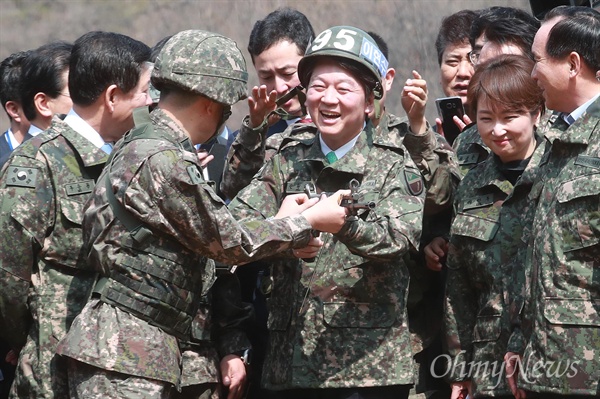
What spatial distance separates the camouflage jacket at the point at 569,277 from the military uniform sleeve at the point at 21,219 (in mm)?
2391

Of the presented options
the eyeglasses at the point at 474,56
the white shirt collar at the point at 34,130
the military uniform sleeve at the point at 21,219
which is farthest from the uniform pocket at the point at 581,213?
the white shirt collar at the point at 34,130

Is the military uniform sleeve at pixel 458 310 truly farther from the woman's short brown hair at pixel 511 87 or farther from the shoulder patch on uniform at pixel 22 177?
the shoulder patch on uniform at pixel 22 177

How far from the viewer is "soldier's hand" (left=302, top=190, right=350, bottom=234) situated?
188 inches

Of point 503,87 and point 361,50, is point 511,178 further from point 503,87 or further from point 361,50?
point 361,50

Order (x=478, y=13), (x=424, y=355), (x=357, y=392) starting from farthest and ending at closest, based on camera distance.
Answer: (x=478, y=13), (x=424, y=355), (x=357, y=392)

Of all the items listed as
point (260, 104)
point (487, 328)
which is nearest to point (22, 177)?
point (260, 104)

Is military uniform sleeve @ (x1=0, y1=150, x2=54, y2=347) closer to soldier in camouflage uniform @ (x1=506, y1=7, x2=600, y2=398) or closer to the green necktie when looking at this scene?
the green necktie

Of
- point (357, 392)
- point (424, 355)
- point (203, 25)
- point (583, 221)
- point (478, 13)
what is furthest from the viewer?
point (203, 25)

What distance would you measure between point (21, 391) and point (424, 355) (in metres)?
2.19

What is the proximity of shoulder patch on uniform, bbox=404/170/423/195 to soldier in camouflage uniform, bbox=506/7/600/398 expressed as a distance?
1.93ft

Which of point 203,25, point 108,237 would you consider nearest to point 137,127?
point 108,237

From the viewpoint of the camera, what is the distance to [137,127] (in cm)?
478

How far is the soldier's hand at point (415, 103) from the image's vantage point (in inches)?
214

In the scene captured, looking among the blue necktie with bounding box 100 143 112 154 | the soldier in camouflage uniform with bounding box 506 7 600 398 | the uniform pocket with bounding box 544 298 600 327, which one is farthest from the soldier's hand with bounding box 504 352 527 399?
the blue necktie with bounding box 100 143 112 154
